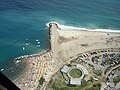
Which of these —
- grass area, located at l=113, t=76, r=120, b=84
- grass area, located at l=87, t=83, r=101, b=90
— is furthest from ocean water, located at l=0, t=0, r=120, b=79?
grass area, located at l=113, t=76, r=120, b=84

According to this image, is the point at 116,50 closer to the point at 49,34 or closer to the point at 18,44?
the point at 49,34

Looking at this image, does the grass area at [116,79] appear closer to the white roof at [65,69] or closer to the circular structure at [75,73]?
the circular structure at [75,73]

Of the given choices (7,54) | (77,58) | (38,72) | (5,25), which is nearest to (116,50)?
(77,58)

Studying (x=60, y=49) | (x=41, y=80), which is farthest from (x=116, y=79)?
(x=41, y=80)

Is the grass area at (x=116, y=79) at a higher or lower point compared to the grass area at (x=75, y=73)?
lower

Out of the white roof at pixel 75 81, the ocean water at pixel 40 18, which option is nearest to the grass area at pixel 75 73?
the white roof at pixel 75 81
